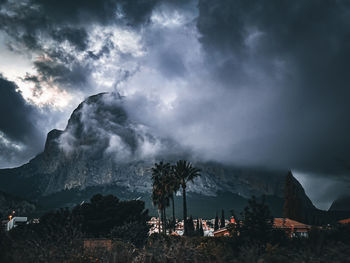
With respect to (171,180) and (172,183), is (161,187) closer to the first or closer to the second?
(172,183)

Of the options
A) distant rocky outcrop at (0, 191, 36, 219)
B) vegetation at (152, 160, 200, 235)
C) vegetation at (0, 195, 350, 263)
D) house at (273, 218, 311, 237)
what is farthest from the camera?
distant rocky outcrop at (0, 191, 36, 219)

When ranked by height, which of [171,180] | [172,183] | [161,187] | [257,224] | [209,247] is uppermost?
[171,180]

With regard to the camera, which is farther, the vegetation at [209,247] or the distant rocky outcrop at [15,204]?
the distant rocky outcrop at [15,204]

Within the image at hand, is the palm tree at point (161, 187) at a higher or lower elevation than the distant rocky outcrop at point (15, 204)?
lower

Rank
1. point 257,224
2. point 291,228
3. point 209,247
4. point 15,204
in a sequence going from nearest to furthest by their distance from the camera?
point 257,224, point 209,247, point 291,228, point 15,204

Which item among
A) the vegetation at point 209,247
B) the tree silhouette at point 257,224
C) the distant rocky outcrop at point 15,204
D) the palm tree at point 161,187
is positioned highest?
the distant rocky outcrop at point 15,204

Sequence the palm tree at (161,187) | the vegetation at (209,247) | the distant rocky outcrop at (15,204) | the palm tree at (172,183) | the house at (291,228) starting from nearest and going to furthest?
the vegetation at (209,247) → the house at (291,228) → the palm tree at (172,183) → the palm tree at (161,187) → the distant rocky outcrop at (15,204)

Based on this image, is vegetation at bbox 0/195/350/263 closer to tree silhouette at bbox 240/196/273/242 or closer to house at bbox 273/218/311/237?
tree silhouette at bbox 240/196/273/242

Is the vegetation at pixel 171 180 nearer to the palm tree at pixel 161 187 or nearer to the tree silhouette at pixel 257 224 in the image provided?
the palm tree at pixel 161 187

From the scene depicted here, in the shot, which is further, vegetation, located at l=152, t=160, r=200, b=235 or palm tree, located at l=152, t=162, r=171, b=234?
palm tree, located at l=152, t=162, r=171, b=234

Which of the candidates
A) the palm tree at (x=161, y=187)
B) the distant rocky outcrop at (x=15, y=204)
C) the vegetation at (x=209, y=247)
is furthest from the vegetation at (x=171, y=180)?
the distant rocky outcrop at (x=15, y=204)

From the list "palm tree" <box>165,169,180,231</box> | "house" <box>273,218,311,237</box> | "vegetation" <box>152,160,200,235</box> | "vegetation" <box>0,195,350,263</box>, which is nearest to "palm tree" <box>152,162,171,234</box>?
"vegetation" <box>152,160,200,235</box>

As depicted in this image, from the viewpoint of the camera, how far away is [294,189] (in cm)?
7988

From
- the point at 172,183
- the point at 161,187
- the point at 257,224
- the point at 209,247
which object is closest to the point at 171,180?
the point at 172,183
